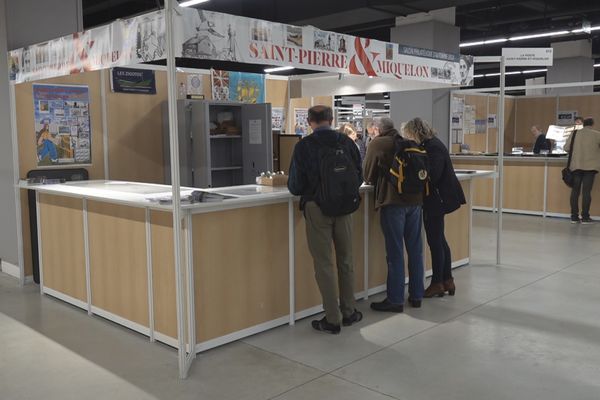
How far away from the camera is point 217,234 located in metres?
3.88

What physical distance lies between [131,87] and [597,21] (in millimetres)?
12180

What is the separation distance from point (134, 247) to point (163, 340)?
0.70 metres

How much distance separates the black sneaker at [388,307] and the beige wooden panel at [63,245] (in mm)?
2423

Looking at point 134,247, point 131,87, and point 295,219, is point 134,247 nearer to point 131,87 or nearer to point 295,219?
point 295,219

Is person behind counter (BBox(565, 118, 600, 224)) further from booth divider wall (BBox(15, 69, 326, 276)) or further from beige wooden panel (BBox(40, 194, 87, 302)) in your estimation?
beige wooden panel (BBox(40, 194, 87, 302))

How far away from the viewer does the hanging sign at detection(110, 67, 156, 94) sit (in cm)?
612

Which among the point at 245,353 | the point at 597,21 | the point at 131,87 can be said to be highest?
the point at 597,21

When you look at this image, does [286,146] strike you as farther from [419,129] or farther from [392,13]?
[392,13]

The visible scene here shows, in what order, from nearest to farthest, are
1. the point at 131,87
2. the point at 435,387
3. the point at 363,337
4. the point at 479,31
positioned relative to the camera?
the point at 435,387 < the point at 363,337 < the point at 131,87 < the point at 479,31

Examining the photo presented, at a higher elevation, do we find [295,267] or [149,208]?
[149,208]

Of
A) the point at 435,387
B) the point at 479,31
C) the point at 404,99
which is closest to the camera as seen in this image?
the point at 435,387

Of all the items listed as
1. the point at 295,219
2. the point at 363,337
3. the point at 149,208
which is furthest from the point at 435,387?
the point at 149,208

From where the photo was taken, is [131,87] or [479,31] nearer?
[131,87]

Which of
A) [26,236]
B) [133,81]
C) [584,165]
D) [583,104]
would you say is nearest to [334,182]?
[133,81]
